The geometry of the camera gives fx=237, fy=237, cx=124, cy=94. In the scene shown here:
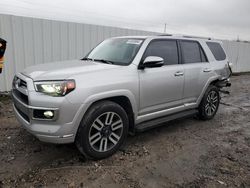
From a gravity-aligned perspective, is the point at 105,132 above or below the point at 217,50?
below

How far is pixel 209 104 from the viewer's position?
17.9 feet

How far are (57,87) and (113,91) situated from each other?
0.79 m

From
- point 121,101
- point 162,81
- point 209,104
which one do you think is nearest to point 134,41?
point 162,81

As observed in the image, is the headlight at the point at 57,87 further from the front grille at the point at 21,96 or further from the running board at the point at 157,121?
the running board at the point at 157,121

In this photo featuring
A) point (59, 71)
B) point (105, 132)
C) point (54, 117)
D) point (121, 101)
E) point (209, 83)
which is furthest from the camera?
point (209, 83)

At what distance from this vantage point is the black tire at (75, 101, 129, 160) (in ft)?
10.4

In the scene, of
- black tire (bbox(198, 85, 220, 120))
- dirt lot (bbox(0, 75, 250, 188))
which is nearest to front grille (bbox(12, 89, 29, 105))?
dirt lot (bbox(0, 75, 250, 188))

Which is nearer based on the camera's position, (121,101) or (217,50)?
(121,101)

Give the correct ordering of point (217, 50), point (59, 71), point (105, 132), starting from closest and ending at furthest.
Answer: point (59, 71)
point (105, 132)
point (217, 50)

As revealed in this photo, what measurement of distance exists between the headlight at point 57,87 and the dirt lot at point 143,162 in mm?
1057

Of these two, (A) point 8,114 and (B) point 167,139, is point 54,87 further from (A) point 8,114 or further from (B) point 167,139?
(A) point 8,114

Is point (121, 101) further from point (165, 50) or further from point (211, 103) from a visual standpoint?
point (211, 103)

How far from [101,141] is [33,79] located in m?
1.27

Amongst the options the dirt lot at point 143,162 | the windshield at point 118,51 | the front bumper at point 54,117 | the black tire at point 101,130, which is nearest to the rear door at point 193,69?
the dirt lot at point 143,162
